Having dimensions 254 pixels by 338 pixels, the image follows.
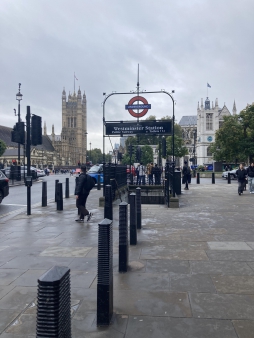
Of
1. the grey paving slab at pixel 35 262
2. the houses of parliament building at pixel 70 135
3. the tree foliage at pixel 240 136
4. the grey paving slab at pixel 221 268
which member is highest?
the houses of parliament building at pixel 70 135

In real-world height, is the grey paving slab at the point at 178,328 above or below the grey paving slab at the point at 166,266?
below

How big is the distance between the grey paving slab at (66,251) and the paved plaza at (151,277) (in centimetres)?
2

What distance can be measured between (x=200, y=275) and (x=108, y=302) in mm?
2016

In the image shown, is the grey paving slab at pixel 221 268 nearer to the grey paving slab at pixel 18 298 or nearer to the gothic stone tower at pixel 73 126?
the grey paving slab at pixel 18 298

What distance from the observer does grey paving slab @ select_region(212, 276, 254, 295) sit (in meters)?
4.51

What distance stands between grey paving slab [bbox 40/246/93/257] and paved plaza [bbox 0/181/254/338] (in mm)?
18

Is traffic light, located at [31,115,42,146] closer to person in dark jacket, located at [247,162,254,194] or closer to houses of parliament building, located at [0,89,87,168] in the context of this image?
person in dark jacket, located at [247,162,254,194]

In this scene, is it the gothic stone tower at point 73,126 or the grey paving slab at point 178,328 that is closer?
the grey paving slab at point 178,328

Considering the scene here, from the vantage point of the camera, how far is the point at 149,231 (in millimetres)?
8273

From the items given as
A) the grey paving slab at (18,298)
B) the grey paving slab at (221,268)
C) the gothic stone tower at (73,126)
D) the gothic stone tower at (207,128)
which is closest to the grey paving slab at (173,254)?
the grey paving slab at (221,268)

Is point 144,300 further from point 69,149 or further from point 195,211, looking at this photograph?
point 69,149

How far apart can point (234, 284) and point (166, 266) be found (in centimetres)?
117

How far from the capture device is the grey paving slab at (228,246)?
21.8 feet

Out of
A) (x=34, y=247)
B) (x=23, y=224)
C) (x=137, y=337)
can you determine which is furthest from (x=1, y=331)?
(x=23, y=224)
